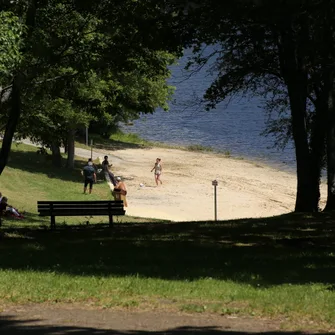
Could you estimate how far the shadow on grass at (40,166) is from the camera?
33.2 meters

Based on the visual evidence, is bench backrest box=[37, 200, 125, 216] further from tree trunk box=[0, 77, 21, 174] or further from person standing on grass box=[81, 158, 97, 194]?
person standing on grass box=[81, 158, 97, 194]

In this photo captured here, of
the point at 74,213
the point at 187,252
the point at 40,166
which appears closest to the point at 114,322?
the point at 187,252

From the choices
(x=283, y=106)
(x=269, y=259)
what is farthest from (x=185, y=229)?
(x=283, y=106)

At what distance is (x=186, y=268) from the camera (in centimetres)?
963

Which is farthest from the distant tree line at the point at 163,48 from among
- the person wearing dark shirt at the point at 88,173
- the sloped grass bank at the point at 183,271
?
the person wearing dark shirt at the point at 88,173

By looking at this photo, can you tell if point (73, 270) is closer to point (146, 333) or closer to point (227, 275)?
point (227, 275)

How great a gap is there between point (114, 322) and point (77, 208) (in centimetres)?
937

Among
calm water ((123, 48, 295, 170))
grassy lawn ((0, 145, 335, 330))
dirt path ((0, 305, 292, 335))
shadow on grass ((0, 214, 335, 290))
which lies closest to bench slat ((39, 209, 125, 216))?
grassy lawn ((0, 145, 335, 330))

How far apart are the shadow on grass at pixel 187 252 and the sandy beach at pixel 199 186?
36.5 feet

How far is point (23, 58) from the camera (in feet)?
43.8

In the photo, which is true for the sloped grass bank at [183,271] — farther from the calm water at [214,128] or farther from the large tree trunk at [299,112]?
the calm water at [214,128]

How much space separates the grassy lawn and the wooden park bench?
0.75m

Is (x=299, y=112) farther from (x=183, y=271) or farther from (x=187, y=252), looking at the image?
(x=183, y=271)

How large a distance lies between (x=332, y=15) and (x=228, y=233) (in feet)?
14.7
